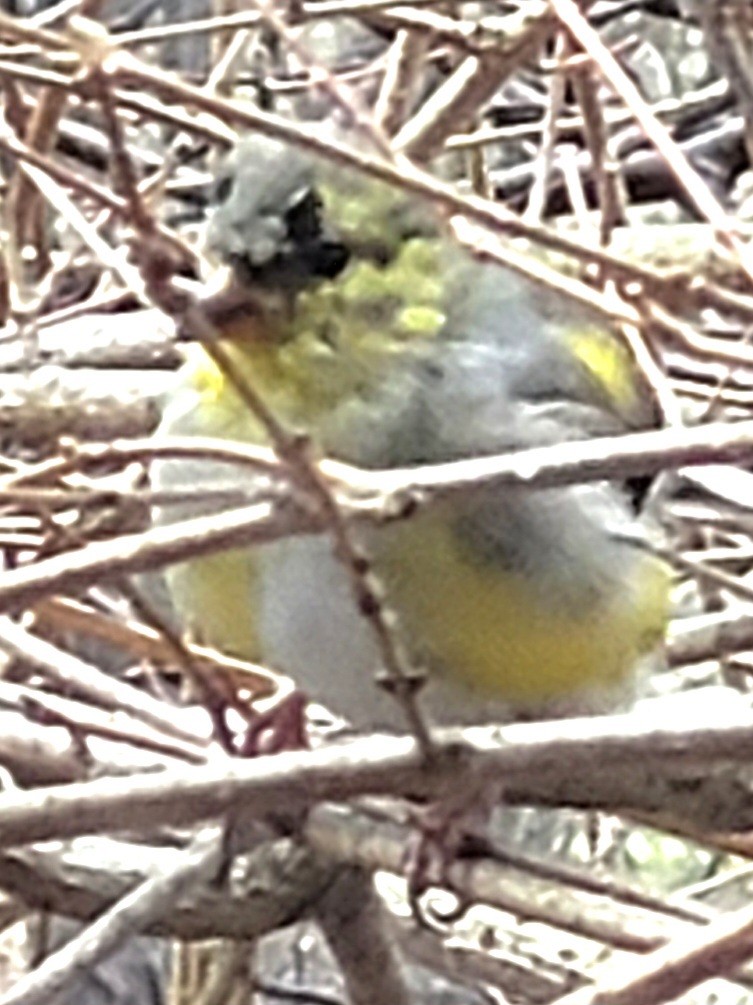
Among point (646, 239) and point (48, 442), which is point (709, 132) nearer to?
point (646, 239)

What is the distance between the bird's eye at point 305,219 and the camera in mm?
1238

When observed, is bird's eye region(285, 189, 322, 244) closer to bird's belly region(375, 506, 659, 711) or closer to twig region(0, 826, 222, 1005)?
bird's belly region(375, 506, 659, 711)

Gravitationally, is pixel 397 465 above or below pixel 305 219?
below

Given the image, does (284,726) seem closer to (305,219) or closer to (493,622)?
(493,622)

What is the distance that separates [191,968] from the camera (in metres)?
1.55

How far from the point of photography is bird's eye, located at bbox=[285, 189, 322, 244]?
4.06 feet

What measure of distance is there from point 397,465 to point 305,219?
130mm

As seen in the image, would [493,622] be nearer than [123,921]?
No

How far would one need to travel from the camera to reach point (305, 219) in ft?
4.11

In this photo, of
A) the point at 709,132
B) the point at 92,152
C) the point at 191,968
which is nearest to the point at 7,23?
the point at 191,968

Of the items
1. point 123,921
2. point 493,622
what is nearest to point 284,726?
point 493,622

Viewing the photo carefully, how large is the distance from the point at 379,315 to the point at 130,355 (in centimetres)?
41

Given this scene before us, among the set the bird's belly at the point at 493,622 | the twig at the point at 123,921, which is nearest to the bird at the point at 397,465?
the bird's belly at the point at 493,622

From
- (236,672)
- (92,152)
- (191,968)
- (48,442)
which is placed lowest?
(191,968)
